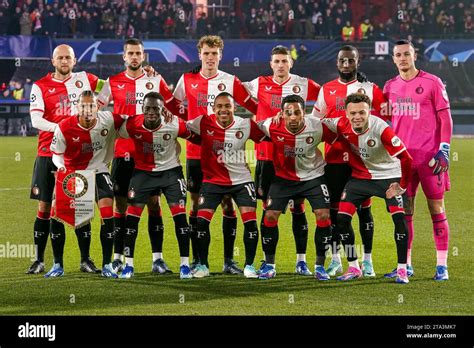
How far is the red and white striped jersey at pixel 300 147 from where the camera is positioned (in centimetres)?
852

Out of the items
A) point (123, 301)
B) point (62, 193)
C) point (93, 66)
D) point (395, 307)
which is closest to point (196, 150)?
point (62, 193)

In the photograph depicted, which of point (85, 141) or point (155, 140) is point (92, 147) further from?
point (155, 140)

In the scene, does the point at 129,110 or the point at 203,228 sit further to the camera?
the point at 129,110

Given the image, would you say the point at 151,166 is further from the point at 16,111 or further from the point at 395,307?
the point at 16,111

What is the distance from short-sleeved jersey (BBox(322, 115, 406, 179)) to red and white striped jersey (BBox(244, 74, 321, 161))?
65cm

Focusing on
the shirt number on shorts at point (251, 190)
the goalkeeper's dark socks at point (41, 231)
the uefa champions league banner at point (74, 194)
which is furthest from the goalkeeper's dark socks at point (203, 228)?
the goalkeeper's dark socks at point (41, 231)

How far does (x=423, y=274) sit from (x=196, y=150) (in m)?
2.40

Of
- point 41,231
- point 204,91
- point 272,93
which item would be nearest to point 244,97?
point 272,93

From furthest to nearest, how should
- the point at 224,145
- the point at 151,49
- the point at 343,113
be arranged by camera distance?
the point at 151,49 < the point at 343,113 < the point at 224,145

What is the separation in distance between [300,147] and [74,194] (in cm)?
203

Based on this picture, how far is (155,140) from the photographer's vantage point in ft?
28.1

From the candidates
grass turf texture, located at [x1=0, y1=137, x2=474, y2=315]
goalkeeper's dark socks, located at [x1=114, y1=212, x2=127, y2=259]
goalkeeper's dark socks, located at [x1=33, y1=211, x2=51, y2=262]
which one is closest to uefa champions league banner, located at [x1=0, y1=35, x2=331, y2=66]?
grass turf texture, located at [x1=0, y1=137, x2=474, y2=315]

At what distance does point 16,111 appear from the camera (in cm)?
3047

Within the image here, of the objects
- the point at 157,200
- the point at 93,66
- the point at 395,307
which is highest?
the point at 93,66
